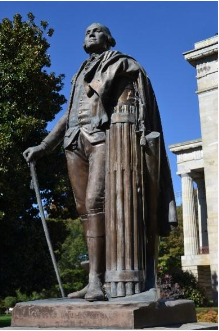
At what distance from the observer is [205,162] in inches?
1236

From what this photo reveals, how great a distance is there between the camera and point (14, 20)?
19938 millimetres

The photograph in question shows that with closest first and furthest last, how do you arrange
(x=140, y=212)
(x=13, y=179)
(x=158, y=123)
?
1. (x=140, y=212)
2. (x=158, y=123)
3. (x=13, y=179)

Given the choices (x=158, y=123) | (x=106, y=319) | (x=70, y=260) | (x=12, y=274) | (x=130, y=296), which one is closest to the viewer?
(x=106, y=319)

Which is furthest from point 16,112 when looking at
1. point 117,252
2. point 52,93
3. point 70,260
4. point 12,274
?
point 70,260

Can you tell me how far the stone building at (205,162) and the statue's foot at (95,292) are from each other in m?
25.8

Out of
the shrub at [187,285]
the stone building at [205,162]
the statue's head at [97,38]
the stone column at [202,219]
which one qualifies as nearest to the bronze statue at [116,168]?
the statue's head at [97,38]

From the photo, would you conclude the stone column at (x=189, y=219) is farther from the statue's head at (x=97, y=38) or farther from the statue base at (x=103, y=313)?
the statue base at (x=103, y=313)

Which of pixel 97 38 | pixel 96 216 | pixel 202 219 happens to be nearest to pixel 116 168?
pixel 96 216

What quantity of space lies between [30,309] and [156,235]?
60.3 inches

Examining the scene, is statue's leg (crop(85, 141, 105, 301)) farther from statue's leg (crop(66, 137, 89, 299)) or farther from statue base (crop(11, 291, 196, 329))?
statue base (crop(11, 291, 196, 329))

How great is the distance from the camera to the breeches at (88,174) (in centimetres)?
498

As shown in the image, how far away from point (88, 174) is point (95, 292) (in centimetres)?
137

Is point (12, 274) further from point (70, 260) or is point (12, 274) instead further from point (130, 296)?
point (70, 260)

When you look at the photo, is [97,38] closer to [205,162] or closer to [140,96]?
[140,96]
